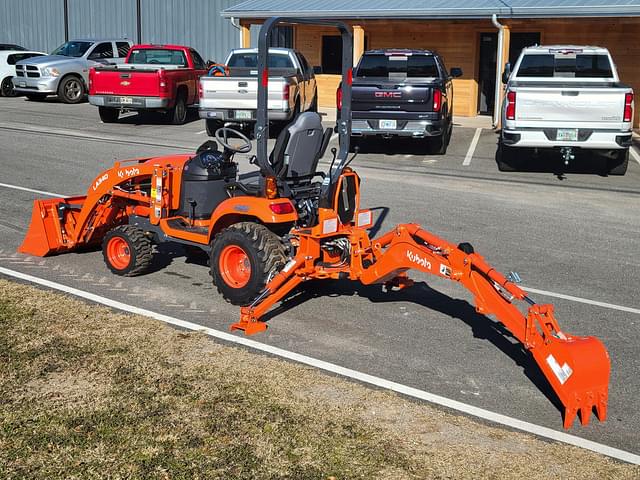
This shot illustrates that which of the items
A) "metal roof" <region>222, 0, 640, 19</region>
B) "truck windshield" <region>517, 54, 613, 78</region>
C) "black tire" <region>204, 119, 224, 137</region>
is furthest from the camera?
"black tire" <region>204, 119, 224, 137</region>

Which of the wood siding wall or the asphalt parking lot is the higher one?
the wood siding wall

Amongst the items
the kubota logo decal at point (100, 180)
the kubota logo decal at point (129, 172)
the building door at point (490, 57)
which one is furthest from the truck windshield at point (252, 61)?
the kubota logo decal at point (129, 172)

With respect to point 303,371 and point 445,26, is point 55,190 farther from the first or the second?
point 445,26

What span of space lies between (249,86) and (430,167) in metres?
4.73

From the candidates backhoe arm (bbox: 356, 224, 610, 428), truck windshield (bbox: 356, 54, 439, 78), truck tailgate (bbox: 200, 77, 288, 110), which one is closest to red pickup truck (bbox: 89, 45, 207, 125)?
truck tailgate (bbox: 200, 77, 288, 110)

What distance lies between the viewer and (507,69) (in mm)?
18484

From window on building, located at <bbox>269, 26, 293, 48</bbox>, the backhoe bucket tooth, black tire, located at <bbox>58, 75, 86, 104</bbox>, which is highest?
window on building, located at <bbox>269, 26, 293, 48</bbox>

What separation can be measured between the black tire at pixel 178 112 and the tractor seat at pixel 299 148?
15410 millimetres

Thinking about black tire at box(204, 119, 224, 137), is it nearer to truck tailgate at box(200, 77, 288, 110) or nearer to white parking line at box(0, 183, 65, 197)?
truck tailgate at box(200, 77, 288, 110)

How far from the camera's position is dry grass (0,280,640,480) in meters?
4.98

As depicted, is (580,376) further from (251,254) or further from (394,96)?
(394,96)

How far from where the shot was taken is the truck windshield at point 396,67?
1823 cm

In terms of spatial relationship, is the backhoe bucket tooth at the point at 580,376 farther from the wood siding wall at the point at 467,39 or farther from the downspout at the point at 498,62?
the wood siding wall at the point at 467,39

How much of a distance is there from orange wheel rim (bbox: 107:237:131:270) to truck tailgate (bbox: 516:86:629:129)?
8582mm
